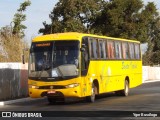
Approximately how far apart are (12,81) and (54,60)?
5818 millimetres

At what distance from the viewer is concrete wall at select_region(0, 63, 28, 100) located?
2575cm

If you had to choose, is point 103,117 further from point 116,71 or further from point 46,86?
point 116,71

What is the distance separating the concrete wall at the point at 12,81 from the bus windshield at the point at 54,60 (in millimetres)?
3991

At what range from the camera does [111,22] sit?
5822 cm

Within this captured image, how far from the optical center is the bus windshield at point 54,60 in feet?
70.5

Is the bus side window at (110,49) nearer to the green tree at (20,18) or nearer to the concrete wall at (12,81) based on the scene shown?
the concrete wall at (12,81)

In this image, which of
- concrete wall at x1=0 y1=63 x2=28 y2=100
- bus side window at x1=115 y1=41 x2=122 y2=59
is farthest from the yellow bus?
concrete wall at x1=0 y1=63 x2=28 y2=100

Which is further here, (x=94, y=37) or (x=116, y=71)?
(x=116, y=71)

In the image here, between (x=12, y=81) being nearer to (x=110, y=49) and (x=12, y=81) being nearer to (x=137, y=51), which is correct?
(x=110, y=49)

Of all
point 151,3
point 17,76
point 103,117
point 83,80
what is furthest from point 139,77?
point 151,3

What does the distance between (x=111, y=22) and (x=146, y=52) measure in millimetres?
16359

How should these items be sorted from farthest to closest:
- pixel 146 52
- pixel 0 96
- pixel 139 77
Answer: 1. pixel 146 52
2. pixel 139 77
3. pixel 0 96

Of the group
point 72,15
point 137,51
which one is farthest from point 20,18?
point 137,51

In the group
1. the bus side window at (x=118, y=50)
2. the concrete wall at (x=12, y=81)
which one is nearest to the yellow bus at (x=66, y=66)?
the bus side window at (x=118, y=50)
